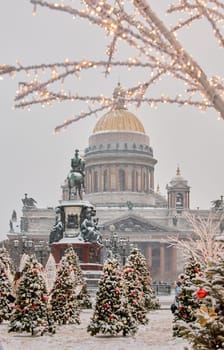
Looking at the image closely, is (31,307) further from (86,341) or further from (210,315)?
(210,315)

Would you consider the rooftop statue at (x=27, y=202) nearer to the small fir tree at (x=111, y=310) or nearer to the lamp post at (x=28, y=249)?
the lamp post at (x=28, y=249)

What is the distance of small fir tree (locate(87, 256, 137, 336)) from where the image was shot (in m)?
17.1

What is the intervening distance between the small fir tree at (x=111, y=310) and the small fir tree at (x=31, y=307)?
1.06 meters

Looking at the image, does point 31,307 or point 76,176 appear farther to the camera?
point 76,176

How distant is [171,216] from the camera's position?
10025cm

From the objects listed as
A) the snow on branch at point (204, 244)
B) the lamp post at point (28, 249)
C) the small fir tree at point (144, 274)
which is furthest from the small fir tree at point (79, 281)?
the lamp post at point (28, 249)

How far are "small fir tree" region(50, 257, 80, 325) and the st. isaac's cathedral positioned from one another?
71.7m

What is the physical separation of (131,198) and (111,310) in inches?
3513

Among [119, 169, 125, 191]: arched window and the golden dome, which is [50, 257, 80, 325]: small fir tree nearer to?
[119, 169, 125, 191]: arched window

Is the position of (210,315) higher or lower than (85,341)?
higher

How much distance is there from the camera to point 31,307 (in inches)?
680

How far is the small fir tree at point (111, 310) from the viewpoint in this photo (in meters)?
17.1

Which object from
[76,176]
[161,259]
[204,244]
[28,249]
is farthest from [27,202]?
[204,244]

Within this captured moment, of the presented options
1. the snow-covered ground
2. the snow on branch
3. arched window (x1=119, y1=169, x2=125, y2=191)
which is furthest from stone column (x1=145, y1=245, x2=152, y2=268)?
the snow-covered ground
